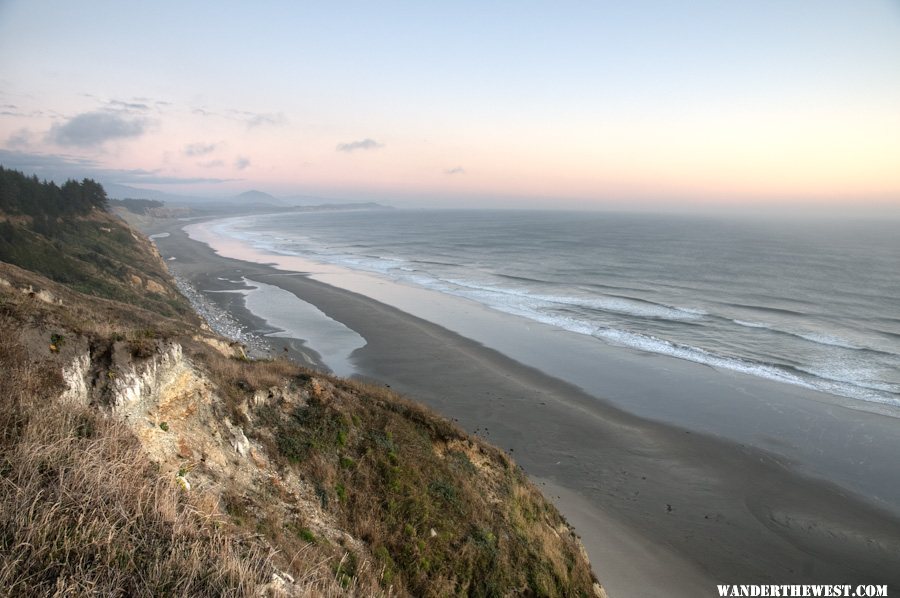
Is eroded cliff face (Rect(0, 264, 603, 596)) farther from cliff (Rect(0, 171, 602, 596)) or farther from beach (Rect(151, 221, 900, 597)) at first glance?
beach (Rect(151, 221, 900, 597))

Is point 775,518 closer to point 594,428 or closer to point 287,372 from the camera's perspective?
point 594,428

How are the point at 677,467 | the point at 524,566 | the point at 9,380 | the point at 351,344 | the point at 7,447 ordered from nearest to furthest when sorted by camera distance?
the point at 7,447 < the point at 9,380 < the point at 524,566 < the point at 677,467 < the point at 351,344

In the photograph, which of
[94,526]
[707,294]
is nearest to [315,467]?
[94,526]

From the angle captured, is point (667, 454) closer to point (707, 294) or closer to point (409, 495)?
point (409, 495)

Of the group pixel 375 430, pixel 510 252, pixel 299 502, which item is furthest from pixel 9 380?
pixel 510 252

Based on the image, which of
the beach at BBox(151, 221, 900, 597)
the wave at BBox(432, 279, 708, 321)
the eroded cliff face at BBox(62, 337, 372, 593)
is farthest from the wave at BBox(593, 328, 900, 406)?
the eroded cliff face at BBox(62, 337, 372, 593)

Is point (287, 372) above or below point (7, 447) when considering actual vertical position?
below
